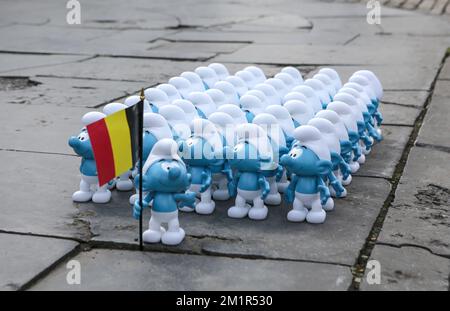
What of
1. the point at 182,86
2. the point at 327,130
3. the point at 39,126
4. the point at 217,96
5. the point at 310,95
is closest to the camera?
the point at 327,130

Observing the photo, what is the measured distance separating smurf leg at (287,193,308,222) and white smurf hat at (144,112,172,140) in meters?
0.86

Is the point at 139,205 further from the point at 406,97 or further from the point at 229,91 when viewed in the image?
the point at 406,97

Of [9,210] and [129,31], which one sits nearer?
[9,210]

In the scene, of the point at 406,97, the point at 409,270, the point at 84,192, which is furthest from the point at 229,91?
the point at 406,97

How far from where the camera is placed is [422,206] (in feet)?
14.1

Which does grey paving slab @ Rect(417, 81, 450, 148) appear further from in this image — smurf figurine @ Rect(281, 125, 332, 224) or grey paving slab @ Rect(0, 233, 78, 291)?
grey paving slab @ Rect(0, 233, 78, 291)

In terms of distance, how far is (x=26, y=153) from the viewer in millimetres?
5285

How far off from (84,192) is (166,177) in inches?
34.1

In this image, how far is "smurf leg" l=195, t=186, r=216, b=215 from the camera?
4146 millimetres

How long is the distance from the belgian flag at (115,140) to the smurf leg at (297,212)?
99 centimetres

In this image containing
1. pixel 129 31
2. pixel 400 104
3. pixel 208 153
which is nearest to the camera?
pixel 208 153
